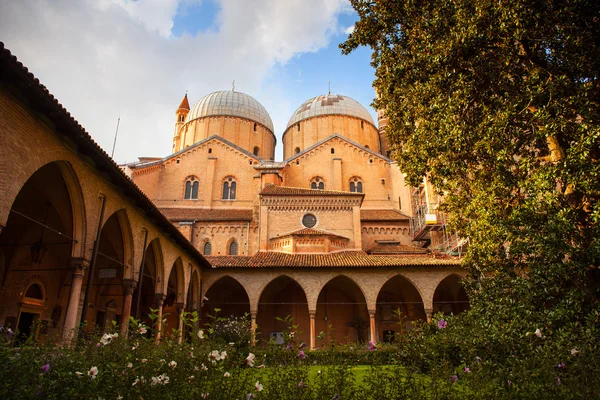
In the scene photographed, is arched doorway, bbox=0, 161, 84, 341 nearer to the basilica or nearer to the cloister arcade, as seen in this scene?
the basilica

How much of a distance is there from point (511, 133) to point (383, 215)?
18929 millimetres

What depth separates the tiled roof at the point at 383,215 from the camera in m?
27.1

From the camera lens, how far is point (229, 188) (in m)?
30.2

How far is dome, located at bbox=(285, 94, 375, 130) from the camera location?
37.0 meters

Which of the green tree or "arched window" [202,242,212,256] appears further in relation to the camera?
"arched window" [202,242,212,256]

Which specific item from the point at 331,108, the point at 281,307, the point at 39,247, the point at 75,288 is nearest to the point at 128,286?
the point at 39,247

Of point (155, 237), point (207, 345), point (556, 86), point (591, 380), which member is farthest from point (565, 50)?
point (155, 237)

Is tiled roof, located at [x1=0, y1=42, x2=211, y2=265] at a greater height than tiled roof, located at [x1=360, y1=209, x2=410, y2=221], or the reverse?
tiled roof, located at [x1=360, y1=209, x2=410, y2=221]

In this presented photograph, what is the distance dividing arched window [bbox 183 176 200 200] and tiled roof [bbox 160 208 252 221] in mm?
1312

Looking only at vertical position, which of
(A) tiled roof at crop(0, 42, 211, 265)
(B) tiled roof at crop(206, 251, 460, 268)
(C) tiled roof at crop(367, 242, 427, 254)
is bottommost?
(B) tiled roof at crop(206, 251, 460, 268)

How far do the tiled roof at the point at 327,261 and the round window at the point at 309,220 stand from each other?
2611 millimetres

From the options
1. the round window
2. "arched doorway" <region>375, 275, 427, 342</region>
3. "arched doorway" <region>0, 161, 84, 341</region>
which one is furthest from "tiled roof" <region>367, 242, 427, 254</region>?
"arched doorway" <region>0, 161, 84, 341</region>

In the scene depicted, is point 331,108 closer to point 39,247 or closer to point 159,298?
point 159,298

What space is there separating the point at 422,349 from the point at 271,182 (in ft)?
62.6
